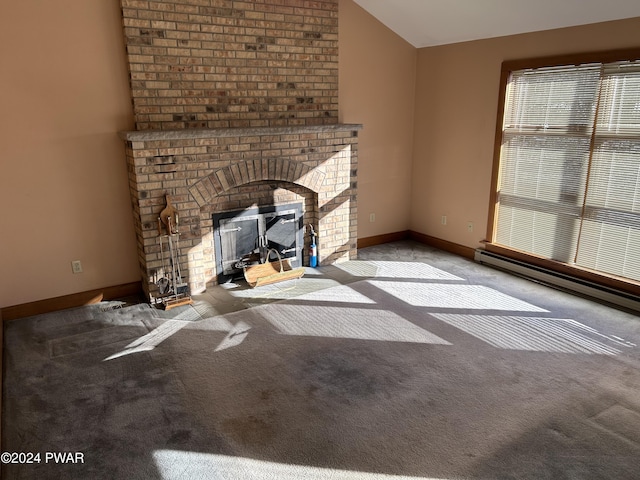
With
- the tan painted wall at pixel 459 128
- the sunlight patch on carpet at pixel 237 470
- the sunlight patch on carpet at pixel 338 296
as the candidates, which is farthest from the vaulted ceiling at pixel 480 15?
the sunlight patch on carpet at pixel 237 470

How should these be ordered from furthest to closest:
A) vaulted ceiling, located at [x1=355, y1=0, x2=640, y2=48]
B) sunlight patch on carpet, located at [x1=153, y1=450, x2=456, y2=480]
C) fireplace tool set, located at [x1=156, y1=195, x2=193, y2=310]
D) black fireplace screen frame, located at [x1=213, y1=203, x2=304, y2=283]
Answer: black fireplace screen frame, located at [x1=213, y1=203, x2=304, y2=283], fireplace tool set, located at [x1=156, y1=195, x2=193, y2=310], vaulted ceiling, located at [x1=355, y1=0, x2=640, y2=48], sunlight patch on carpet, located at [x1=153, y1=450, x2=456, y2=480]

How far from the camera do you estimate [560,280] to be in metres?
4.37

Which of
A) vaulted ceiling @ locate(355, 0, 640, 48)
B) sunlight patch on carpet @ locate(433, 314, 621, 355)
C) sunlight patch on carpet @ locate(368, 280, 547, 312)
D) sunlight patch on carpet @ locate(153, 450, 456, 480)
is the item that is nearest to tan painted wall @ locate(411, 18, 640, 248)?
vaulted ceiling @ locate(355, 0, 640, 48)

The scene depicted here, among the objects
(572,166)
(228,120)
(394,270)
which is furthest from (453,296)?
(228,120)

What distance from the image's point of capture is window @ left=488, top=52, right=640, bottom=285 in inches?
151

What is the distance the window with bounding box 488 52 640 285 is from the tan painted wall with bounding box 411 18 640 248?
0.58 ft

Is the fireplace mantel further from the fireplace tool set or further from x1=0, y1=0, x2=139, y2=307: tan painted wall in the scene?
the fireplace tool set

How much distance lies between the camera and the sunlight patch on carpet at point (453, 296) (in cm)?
403

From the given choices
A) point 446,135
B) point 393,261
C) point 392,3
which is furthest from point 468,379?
point 392,3

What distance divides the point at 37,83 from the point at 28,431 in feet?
8.34

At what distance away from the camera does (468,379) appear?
2965 millimetres

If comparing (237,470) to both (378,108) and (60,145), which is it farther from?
(378,108)

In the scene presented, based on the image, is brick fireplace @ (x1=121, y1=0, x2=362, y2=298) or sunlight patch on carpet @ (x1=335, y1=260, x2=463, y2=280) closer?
brick fireplace @ (x1=121, y1=0, x2=362, y2=298)

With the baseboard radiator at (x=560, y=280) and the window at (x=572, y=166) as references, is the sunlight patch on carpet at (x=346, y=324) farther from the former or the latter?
the window at (x=572, y=166)
